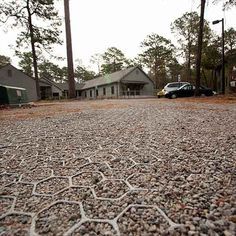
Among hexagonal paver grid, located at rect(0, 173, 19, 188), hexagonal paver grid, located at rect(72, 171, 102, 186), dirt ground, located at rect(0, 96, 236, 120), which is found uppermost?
dirt ground, located at rect(0, 96, 236, 120)

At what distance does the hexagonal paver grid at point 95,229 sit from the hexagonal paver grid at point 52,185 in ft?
1.73

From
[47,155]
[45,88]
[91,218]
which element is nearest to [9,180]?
[47,155]

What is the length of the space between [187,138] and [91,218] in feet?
7.43

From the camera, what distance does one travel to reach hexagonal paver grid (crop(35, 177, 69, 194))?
1.74m

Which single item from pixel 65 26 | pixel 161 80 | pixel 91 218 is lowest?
pixel 91 218

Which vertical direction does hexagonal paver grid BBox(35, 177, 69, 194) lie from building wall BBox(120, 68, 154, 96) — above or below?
below

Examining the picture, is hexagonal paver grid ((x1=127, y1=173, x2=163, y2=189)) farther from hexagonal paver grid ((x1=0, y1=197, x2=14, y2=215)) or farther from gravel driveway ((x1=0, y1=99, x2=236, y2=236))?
hexagonal paver grid ((x1=0, y1=197, x2=14, y2=215))

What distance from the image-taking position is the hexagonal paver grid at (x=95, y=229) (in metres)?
1.22

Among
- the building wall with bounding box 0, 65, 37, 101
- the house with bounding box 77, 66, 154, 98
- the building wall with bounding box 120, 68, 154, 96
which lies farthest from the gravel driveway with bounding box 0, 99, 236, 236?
the building wall with bounding box 0, 65, 37, 101

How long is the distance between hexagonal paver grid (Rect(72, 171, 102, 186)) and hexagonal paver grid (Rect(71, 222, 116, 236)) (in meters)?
0.55

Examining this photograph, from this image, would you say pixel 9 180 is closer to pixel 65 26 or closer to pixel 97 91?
pixel 65 26

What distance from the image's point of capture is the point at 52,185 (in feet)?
6.04

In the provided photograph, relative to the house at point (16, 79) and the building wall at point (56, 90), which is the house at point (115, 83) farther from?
the building wall at point (56, 90)

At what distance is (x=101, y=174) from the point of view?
2055 millimetres
